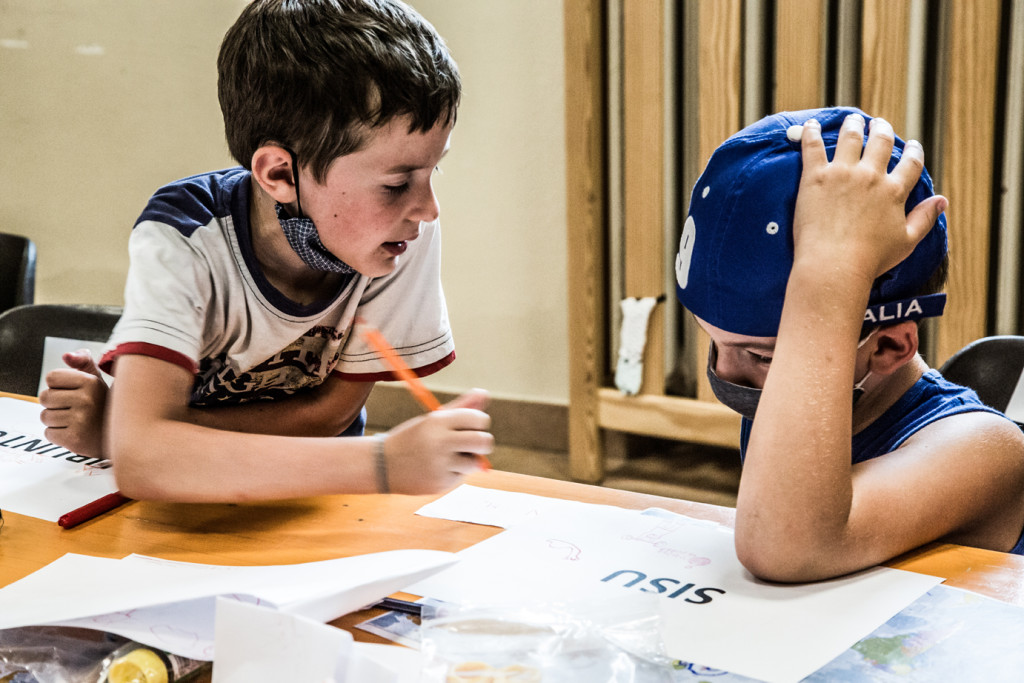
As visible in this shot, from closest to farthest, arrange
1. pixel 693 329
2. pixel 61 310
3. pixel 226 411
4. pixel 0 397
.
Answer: pixel 226 411
pixel 0 397
pixel 61 310
pixel 693 329

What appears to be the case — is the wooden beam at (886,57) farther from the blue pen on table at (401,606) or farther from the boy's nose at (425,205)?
the blue pen on table at (401,606)

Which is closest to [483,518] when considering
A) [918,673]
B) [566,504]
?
[566,504]

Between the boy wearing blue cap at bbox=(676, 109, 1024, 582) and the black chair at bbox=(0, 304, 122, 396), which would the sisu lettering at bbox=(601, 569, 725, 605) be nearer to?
the boy wearing blue cap at bbox=(676, 109, 1024, 582)

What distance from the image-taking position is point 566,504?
0.85 meters

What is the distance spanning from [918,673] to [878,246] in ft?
1.06

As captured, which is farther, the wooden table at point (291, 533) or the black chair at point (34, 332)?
the black chair at point (34, 332)

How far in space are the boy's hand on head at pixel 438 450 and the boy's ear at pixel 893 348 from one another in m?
0.35

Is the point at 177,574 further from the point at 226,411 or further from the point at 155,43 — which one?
the point at 155,43

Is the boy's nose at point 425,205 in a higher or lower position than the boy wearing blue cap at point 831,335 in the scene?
higher

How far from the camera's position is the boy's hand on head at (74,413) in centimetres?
102

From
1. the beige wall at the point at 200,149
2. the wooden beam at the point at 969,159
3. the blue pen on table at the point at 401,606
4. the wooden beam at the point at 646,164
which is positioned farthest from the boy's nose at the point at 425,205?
the beige wall at the point at 200,149

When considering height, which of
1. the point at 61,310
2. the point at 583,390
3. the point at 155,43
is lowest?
the point at 583,390

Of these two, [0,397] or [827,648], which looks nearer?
[827,648]

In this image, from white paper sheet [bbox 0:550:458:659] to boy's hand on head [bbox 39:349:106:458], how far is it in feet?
1.14
